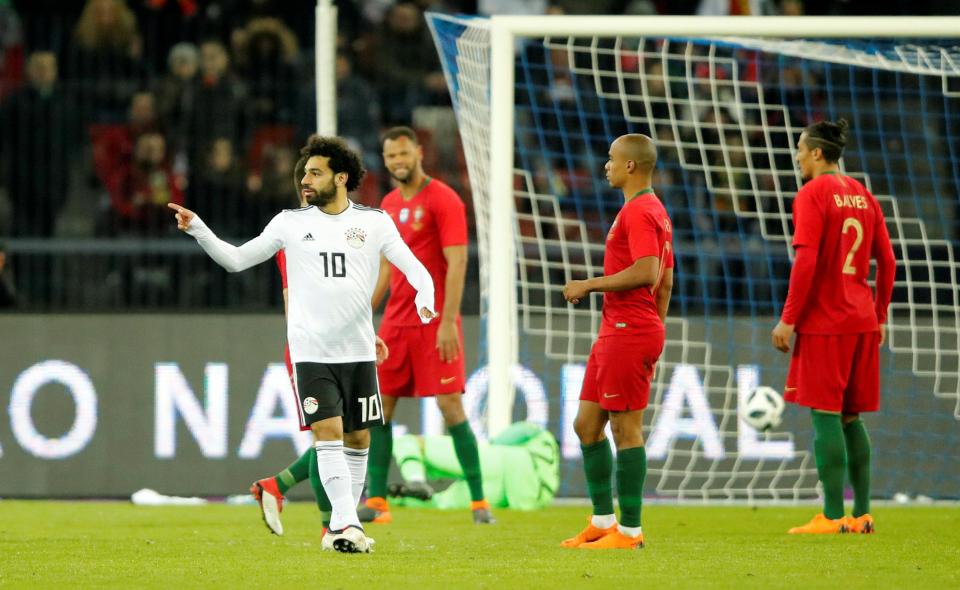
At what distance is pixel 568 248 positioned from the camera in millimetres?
11547

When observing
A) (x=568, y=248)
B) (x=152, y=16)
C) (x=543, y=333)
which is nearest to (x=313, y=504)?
(x=543, y=333)

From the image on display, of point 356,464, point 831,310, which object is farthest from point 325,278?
point 831,310

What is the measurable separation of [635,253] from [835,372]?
1.60 metres

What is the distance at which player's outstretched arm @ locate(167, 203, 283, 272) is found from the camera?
630cm

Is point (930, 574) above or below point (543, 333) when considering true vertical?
below

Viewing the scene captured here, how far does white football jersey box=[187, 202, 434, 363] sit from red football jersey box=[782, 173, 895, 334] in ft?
Answer: 7.01

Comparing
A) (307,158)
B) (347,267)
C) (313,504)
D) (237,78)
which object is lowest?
(313,504)

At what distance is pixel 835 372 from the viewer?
7844 millimetres

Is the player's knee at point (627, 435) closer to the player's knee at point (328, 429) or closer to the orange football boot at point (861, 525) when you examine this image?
the player's knee at point (328, 429)

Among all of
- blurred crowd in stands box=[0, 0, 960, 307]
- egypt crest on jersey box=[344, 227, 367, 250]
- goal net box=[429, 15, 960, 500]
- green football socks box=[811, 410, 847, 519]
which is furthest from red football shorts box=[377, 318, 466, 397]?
blurred crowd in stands box=[0, 0, 960, 307]

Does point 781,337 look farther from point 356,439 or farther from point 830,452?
point 356,439

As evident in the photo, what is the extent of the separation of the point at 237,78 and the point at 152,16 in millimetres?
1352

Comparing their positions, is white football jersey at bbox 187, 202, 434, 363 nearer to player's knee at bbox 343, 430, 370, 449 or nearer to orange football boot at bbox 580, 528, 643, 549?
player's knee at bbox 343, 430, 370, 449

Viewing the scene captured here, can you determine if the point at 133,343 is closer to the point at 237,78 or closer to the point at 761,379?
the point at 237,78
